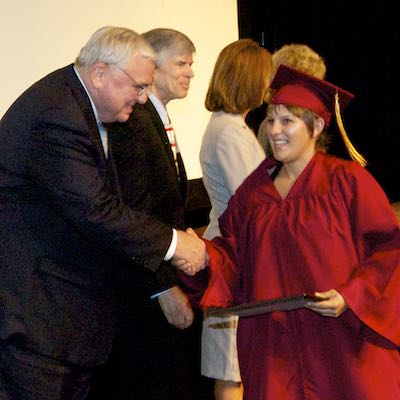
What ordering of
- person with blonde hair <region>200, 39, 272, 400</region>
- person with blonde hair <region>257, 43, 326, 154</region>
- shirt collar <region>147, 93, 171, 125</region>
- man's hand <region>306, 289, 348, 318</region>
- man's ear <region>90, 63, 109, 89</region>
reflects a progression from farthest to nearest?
person with blonde hair <region>257, 43, 326, 154</region> < person with blonde hair <region>200, 39, 272, 400</region> < shirt collar <region>147, 93, 171, 125</region> < man's ear <region>90, 63, 109, 89</region> < man's hand <region>306, 289, 348, 318</region>

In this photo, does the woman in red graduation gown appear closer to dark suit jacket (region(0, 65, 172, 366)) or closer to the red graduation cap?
the red graduation cap

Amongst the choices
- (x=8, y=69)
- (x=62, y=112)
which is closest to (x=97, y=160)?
(x=62, y=112)

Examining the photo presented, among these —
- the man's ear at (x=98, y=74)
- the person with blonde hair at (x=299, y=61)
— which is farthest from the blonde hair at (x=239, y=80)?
the man's ear at (x=98, y=74)

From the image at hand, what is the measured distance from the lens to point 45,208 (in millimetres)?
2326

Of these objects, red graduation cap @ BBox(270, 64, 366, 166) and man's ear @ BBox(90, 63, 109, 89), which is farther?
red graduation cap @ BBox(270, 64, 366, 166)

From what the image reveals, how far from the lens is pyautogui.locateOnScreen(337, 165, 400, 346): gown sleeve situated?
7.64 ft

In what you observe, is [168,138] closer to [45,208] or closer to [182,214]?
[182,214]

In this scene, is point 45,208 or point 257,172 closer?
point 45,208

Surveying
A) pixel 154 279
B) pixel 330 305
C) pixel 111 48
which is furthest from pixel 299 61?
pixel 330 305

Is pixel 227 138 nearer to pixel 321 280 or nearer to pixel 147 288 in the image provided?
pixel 147 288

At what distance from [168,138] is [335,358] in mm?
970

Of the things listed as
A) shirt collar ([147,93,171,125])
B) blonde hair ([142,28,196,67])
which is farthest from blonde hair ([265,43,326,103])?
shirt collar ([147,93,171,125])

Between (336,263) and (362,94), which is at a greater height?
(336,263)

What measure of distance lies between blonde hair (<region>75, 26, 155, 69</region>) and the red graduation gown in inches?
21.5
